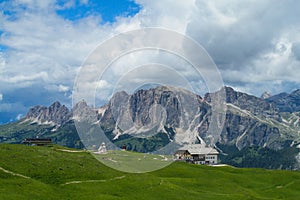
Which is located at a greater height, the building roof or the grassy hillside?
the building roof

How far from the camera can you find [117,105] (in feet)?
217

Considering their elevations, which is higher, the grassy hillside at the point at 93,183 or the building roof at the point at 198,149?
the building roof at the point at 198,149

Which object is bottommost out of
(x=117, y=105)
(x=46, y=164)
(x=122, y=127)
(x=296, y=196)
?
(x=296, y=196)

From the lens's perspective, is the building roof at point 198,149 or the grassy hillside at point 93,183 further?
the building roof at point 198,149

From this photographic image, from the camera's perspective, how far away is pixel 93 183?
6575 cm

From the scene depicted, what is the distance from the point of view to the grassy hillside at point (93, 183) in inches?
2270

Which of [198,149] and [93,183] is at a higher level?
[198,149]

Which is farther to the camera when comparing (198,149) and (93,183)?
(198,149)

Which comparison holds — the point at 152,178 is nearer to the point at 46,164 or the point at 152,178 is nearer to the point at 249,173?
the point at 46,164

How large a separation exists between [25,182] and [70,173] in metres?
11.5

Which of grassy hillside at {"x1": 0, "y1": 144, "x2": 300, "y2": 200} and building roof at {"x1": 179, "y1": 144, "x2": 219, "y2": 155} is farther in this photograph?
building roof at {"x1": 179, "y1": 144, "x2": 219, "y2": 155}

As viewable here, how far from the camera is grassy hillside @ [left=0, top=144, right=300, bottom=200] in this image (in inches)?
2270

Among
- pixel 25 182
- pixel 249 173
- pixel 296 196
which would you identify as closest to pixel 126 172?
pixel 25 182

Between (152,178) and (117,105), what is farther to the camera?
(152,178)
